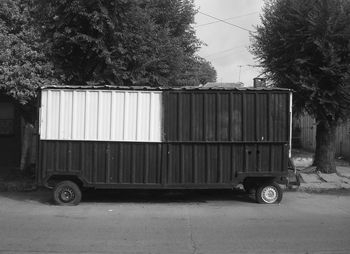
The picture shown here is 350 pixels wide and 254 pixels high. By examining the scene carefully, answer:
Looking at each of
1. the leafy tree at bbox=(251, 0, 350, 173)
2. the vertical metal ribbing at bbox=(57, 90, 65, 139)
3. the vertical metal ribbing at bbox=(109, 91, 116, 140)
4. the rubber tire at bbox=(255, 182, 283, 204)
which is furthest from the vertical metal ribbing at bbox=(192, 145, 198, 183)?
the leafy tree at bbox=(251, 0, 350, 173)

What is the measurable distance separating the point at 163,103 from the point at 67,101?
7.21 feet

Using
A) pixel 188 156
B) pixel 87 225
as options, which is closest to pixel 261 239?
pixel 87 225

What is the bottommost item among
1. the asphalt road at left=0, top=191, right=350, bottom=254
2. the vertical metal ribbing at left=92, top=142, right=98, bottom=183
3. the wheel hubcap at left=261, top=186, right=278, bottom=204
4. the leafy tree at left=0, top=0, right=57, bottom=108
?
the asphalt road at left=0, top=191, right=350, bottom=254

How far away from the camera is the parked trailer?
39.3 feet

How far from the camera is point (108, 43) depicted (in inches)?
573

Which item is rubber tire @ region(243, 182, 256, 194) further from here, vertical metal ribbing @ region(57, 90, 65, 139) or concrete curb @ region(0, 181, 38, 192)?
concrete curb @ region(0, 181, 38, 192)

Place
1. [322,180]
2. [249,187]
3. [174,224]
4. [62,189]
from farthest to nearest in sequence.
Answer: [322,180] → [249,187] → [62,189] → [174,224]

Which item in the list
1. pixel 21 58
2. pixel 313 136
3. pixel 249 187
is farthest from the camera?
pixel 313 136

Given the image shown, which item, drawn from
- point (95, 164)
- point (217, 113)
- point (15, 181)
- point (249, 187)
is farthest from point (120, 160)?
point (15, 181)

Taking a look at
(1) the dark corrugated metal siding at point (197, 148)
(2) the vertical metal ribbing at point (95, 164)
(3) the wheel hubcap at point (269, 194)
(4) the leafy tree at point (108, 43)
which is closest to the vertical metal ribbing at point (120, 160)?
(1) the dark corrugated metal siding at point (197, 148)

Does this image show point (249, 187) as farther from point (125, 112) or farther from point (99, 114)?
point (99, 114)

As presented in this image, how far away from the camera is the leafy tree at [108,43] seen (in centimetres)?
1409

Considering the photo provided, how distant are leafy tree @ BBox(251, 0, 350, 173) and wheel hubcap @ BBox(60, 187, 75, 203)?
24.2 feet

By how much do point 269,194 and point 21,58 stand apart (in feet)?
25.6
